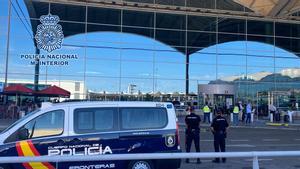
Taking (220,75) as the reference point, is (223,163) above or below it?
below

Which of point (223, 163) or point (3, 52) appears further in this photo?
point (3, 52)

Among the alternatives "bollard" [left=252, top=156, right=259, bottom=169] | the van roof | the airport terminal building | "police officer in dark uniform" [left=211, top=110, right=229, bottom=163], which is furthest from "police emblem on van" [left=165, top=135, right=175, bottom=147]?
the airport terminal building

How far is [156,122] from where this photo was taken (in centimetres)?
961

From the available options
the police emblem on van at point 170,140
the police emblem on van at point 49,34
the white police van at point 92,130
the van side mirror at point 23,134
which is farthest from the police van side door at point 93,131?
the police emblem on van at point 49,34

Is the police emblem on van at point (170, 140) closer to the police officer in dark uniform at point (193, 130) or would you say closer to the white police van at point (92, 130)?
the white police van at point (92, 130)

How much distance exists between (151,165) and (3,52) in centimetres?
2921

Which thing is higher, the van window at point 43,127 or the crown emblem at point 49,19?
the crown emblem at point 49,19

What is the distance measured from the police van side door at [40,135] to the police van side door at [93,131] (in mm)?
205

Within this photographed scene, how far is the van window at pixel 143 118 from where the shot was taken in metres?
9.34

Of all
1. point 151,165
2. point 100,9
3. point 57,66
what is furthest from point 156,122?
point 100,9

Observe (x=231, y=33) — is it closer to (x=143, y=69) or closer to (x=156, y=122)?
(x=143, y=69)

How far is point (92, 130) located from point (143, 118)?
113 cm

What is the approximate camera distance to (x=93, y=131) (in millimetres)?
8977

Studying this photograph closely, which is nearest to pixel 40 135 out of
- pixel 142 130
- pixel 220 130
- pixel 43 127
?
pixel 43 127
